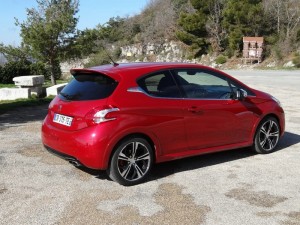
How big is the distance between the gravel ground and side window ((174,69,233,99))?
1014mm

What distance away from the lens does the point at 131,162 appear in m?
5.35

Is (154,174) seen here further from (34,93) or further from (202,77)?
(34,93)

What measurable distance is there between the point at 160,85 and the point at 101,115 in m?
1.02

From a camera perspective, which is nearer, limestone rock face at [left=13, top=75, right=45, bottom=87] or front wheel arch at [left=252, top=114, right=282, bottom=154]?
front wheel arch at [left=252, top=114, right=282, bottom=154]

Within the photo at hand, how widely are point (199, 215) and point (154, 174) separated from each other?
1.48 meters

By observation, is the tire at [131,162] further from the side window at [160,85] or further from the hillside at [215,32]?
the hillside at [215,32]

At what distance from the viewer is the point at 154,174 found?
5785 millimetres

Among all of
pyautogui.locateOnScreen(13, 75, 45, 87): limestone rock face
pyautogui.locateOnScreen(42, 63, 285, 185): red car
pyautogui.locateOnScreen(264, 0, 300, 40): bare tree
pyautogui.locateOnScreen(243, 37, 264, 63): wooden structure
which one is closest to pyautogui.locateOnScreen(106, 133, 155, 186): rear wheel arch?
pyautogui.locateOnScreen(42, 63, 285, 185): red car

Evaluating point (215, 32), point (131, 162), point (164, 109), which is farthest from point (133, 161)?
point (215, 32)

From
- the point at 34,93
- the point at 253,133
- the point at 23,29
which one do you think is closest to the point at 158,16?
the point at 23,29

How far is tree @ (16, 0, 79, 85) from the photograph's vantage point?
781 inches

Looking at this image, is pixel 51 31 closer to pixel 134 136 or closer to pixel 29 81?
pixel 29 81

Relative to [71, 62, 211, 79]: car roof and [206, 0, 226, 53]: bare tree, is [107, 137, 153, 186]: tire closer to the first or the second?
[71, 62, 211, 79]: car roof

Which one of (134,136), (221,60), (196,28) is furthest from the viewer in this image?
(196,28)
